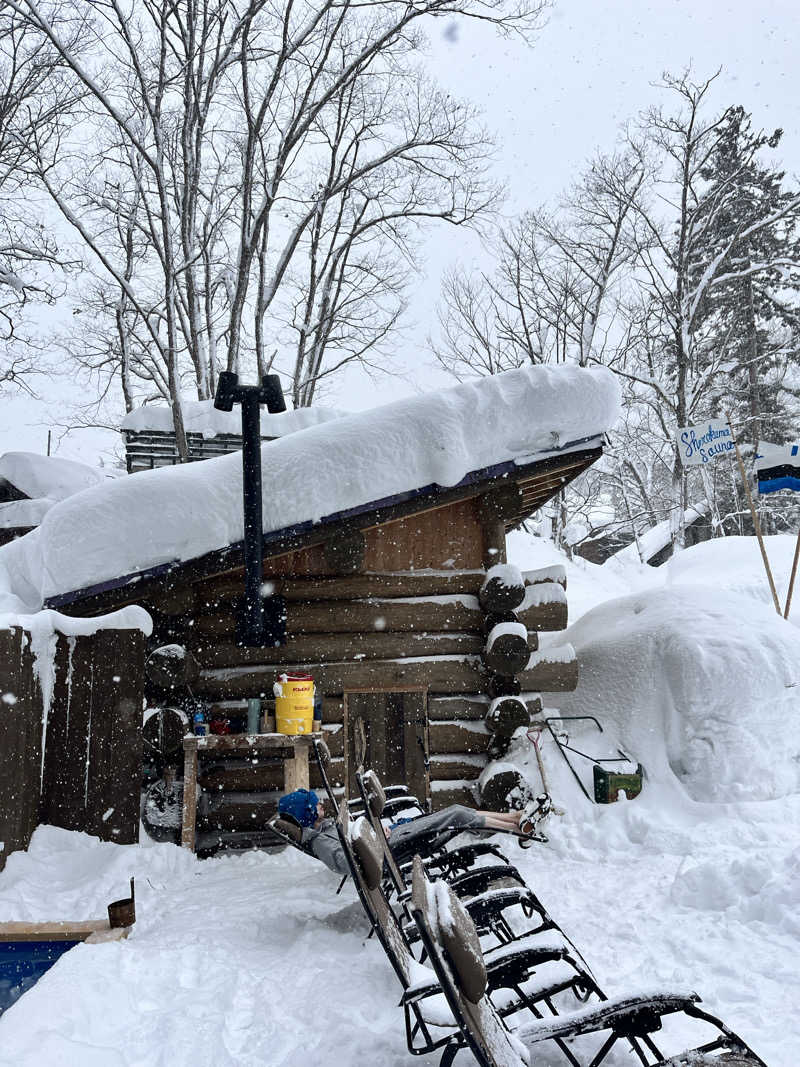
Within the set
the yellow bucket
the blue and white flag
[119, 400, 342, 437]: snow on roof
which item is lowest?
the yellow bucket

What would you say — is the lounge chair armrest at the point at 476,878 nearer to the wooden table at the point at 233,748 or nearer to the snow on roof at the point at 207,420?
the wooden table at the point at 233,748

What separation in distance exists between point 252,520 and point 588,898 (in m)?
3.98

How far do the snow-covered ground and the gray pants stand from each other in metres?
0.52

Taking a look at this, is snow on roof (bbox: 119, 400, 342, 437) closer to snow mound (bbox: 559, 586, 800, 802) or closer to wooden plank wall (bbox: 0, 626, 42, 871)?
snow mound (bbox: 559, 586, 800, 802)

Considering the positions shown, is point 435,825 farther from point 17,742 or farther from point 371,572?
point 371,572

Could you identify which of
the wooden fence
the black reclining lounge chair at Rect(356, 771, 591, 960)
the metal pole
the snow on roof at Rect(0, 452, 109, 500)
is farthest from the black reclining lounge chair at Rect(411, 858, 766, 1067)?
the snow on roof at Rect(0, 452, 109, 500)

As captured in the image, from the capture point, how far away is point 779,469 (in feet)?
34.2

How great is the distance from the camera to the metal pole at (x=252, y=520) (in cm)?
675

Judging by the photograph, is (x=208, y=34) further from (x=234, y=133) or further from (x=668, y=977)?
(x=668, y=977)

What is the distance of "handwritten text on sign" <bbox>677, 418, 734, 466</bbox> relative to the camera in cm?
1136

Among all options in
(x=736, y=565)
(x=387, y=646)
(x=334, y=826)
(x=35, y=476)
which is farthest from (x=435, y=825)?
(x=35, y=476)

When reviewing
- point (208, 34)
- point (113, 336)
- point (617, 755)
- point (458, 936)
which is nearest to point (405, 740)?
point (617, 755)

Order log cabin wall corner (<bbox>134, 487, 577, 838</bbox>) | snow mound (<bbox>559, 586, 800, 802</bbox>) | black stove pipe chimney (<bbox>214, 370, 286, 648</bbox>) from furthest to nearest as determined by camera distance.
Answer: snow mound (<bbox>559, 586, 800, 802</bbox>) < log cabin wall corner (<bbox>134, 487, 577, 838</bbox>) < black stove pipe chimney (<bbox>214, 370, 286, 648</bbox>)

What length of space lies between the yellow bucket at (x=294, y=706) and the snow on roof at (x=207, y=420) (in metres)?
10.2
